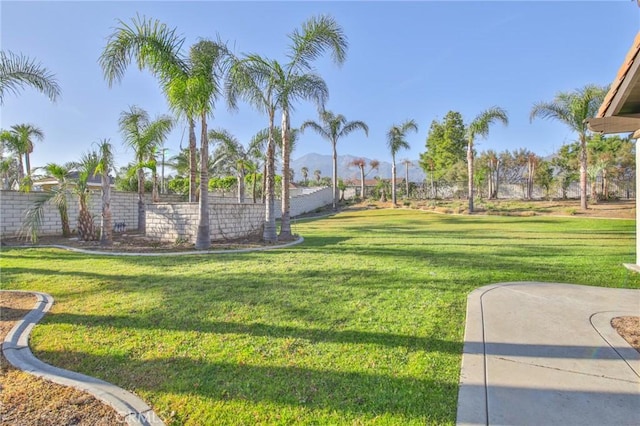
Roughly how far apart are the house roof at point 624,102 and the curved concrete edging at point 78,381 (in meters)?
4.52

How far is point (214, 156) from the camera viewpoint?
71.2 feet

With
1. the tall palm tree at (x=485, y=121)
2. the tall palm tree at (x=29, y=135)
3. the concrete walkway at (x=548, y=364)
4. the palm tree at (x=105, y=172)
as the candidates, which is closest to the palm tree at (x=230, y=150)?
the palm tree at (x=105, y=172)

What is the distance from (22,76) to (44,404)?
8624 mm

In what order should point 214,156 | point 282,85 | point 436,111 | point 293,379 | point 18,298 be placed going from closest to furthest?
point 293,379 → point 18,298 → point 282,85 → point 214,156 → point 436,111

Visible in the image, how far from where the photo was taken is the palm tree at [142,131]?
13.2 meters

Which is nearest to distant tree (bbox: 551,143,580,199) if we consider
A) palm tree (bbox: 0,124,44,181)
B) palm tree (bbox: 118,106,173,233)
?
palm tree (bbox: 118,106,173,233)

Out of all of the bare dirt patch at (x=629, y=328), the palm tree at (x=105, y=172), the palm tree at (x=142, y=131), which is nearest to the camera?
the bare dirt patch at (x=629, y=328)

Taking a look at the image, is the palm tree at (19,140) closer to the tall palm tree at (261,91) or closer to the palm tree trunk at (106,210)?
the palm tree trunk at (106,210)

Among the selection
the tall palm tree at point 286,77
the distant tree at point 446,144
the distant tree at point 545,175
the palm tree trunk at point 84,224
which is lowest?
the palm tree trunk at point 84,224

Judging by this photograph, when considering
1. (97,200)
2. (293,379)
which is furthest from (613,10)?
(97,200)

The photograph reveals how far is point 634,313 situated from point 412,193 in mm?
34448

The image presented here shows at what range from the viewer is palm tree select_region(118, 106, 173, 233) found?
43.2 ft

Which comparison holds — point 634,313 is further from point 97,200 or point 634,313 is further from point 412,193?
point 412,193

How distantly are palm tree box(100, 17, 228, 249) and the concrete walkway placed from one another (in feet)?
26.8
